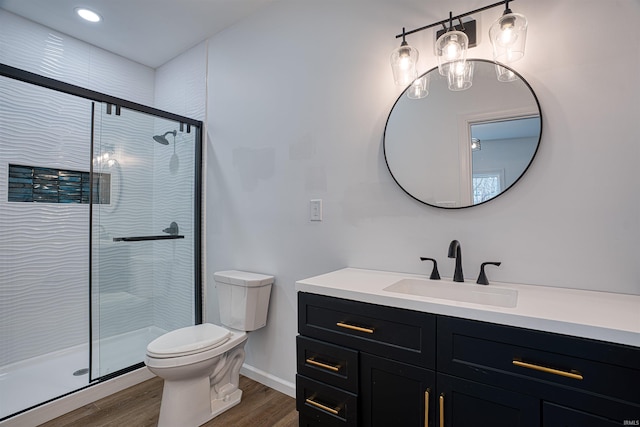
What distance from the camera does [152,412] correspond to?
6.14 feet

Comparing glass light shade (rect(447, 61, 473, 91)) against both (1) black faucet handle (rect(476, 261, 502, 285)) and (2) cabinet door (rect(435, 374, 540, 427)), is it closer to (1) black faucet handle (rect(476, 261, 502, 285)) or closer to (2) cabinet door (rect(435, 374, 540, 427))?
(1) black faucet handle (rect(476, 261, 502, 285))

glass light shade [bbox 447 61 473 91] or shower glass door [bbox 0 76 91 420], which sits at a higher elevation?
glass light shade [bbox 447 61 473 91]

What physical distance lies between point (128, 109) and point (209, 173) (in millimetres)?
709

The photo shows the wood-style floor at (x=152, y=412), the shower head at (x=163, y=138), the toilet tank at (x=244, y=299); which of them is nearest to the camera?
the wood-style floor at (x=152, y=412)

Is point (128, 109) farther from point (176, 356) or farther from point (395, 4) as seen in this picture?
point (395, 4)

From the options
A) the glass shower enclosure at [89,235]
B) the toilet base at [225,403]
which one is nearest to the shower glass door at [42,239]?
the glass shower enclosure at [89,235]

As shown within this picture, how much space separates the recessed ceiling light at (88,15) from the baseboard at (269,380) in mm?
2793

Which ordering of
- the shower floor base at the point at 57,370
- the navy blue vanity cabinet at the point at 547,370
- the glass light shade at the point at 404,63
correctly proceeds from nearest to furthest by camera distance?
1. the navy blue vanity cabinet at the point at 547,370
2. the glass light shade at the point at 404,63
3. the shower floor base at the point at 57,370

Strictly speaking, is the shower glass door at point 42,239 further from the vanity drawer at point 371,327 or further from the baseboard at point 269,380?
the vanity drawer at point 371,327

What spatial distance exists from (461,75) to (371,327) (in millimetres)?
1199

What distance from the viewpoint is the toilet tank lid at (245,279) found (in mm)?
2049

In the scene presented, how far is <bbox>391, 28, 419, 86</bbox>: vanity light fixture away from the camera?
5.05ft

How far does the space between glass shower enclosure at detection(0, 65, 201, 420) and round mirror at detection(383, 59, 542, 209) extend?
70.7 inches

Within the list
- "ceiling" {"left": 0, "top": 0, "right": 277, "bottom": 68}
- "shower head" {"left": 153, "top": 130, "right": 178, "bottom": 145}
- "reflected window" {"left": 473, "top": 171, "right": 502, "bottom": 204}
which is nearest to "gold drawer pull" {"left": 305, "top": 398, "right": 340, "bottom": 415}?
"reflected window" {"left": 473, "top": 171, "right": 502, "bottom": 204}
